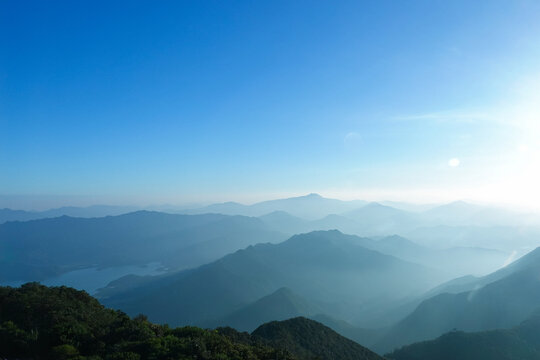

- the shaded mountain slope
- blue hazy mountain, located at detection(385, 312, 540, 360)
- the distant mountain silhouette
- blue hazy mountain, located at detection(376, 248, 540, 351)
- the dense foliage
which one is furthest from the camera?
the distant mountain silhouette

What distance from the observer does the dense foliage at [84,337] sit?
667 inches

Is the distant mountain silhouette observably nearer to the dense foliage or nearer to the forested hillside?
the forested hillside

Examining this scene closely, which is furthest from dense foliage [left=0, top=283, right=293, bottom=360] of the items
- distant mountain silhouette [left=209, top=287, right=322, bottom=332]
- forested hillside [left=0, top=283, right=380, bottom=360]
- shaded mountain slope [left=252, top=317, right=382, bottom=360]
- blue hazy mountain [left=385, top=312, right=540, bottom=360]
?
distant mountain silhouette [left=209, top=287, right=322, bottom=332]

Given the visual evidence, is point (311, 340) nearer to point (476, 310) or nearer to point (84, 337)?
point (84, 337)

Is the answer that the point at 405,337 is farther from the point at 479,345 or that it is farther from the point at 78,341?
the point at 78,341

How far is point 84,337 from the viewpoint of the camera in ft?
60.6

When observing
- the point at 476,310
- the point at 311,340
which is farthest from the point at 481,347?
the point at 476,310

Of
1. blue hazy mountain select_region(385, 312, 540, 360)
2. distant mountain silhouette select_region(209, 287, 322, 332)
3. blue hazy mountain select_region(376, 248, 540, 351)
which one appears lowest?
distant mountain silhouette select_region(209, 287, 322, 332)

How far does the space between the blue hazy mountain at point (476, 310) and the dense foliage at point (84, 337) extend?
12969 centimetres

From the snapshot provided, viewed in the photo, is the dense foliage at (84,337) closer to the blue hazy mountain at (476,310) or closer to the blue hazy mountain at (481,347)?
the blue hazy mountain at (481,347)

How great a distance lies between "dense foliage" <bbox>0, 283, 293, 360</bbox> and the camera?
16.9 metres

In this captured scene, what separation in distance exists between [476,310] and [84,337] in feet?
521

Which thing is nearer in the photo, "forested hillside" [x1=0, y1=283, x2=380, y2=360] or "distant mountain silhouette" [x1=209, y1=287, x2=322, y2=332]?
"forested hillside" [x1=0, y1=283, x2=380, y2=360]

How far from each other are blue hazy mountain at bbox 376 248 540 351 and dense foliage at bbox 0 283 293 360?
130 m
